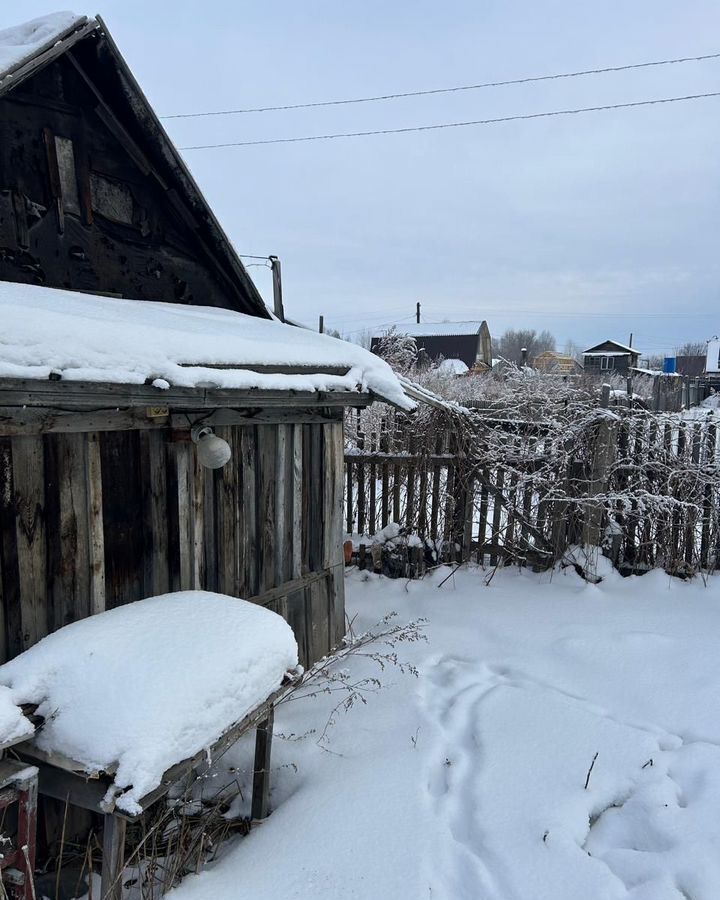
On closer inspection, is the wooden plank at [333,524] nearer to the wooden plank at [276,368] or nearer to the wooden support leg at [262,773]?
the wooden plank at [276,368]

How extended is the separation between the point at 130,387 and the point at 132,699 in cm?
141

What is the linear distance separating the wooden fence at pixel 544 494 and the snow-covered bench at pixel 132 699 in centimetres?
430

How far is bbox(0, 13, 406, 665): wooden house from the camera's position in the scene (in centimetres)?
268

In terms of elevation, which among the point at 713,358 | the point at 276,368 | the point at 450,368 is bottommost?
the point at 276,368

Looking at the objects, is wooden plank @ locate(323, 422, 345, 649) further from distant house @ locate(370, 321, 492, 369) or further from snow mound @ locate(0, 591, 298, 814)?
distant house @ locate(370, 321, 492, 369)

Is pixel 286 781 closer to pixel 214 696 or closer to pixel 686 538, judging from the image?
pixel 214 696

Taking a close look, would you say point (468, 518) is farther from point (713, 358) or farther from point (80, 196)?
point (713, 358)

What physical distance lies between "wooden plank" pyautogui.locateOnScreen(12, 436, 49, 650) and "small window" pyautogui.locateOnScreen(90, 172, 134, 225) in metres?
2.55

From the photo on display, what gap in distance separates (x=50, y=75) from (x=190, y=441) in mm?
3022

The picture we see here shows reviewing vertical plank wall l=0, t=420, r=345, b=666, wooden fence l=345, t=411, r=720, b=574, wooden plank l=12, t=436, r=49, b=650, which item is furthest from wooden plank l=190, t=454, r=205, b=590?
wooden fence l=345, t=411, r=720, b=574

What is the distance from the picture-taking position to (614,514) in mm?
6438

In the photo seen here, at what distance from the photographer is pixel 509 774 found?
330 centimetres

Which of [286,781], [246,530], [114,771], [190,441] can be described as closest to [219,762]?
[286,781]

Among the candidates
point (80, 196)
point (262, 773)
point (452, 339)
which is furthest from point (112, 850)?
point (452, 339)
